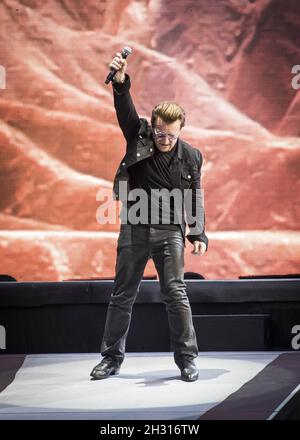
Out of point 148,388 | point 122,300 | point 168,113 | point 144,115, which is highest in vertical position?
point 144,115

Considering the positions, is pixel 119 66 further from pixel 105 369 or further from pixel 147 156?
pixel 105 369

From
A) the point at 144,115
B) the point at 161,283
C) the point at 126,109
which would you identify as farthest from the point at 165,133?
the point at 144,115

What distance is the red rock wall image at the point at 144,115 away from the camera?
4.59m

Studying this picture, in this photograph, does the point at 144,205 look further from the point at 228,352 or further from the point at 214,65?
the point at 214,65

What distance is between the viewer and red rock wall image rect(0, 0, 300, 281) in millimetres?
4586

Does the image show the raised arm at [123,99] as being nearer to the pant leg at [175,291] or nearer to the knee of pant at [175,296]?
the pant leg at [175,291]

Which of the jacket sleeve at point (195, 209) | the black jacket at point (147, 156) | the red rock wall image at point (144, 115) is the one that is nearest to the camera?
the black jacket at point (147, 156)

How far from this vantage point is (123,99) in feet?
10.8

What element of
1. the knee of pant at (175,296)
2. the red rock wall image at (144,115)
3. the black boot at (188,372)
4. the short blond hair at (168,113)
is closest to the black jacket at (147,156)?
the short blond hair at (168,113)

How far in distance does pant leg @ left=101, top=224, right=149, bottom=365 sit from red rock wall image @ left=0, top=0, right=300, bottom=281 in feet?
3.79

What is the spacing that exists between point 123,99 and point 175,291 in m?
0.84

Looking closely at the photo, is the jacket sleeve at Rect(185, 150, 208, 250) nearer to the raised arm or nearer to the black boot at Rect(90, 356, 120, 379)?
the raised arm

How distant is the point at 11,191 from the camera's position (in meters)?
4.68
